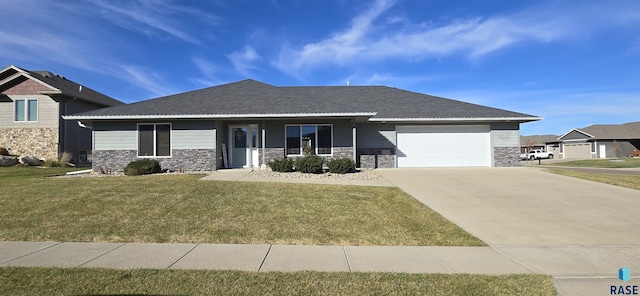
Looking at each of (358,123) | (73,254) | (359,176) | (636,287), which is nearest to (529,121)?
(358,123)

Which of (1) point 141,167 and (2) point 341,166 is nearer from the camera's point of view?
(1) point 141,167

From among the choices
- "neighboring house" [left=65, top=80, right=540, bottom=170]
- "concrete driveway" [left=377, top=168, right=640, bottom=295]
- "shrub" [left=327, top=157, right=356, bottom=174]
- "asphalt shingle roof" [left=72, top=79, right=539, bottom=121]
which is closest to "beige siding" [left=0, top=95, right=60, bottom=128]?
"neighboring house" [left=65, top=80, right=540, bottom=170]

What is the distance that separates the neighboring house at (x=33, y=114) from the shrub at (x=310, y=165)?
17.9 meters

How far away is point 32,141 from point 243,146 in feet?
52.7

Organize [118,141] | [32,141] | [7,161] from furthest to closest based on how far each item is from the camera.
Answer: [32,141], [7,161], [118,141]

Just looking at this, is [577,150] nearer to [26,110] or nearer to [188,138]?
[188,138]

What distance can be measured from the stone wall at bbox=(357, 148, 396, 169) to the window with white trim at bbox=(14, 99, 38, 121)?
2220 centimetres

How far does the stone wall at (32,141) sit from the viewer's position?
21.7 meters

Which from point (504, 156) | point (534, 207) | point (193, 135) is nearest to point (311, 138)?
point (193, 135)

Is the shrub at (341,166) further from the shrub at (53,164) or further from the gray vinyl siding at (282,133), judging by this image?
the shrub at (53,164)

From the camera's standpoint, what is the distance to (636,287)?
13.3 ft

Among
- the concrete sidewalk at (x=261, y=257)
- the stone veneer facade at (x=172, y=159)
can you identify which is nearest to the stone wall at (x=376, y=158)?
the stone veneer facade at (x=172, y=159)

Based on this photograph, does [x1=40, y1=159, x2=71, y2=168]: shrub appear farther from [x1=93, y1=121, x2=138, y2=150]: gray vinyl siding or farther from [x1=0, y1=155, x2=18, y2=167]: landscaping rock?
[x1=93, y1=121, x2=138, y2=150]: gray vinyl siding

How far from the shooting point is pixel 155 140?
16062 millimetres
